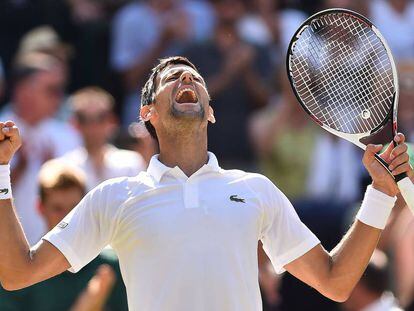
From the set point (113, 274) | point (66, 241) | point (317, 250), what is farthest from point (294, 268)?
point (113, 274)

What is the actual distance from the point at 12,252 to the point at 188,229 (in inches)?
29.7

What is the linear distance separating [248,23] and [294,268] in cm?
585

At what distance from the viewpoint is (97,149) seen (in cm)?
927

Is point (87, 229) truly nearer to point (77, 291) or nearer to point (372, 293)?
point (77, 291)

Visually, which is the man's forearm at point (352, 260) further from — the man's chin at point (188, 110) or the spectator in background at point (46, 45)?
the spectator in background at point (46, 45)

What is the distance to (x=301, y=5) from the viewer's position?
11812mm

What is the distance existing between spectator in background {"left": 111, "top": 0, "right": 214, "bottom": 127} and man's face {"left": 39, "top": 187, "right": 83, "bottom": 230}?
337 cm

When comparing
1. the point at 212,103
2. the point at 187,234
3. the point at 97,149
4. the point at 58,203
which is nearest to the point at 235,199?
the point at 187,234

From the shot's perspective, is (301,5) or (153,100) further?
(301,5)

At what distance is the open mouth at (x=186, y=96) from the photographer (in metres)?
5.42

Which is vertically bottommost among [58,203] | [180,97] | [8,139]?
[58,203]

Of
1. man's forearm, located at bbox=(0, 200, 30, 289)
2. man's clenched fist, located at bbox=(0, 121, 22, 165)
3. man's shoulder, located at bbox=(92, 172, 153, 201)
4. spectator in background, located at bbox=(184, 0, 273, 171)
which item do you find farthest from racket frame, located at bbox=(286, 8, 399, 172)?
spectator in background, located at bbox=(184, 0, 273, 171)

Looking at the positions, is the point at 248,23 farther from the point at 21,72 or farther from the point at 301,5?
the point at 21,72

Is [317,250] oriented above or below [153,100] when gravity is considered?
below
